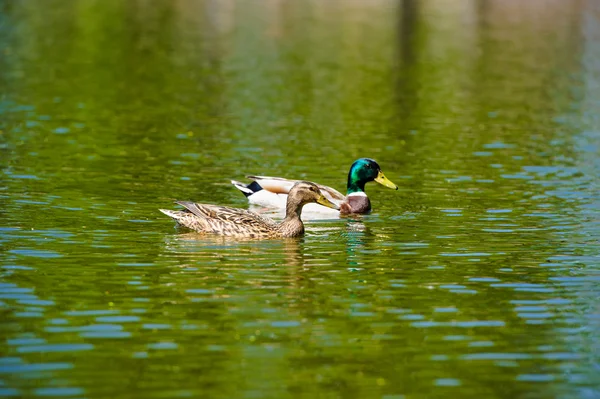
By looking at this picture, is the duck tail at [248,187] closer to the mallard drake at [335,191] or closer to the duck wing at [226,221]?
the mallard drake at [335,191]

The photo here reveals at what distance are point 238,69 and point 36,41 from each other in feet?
44.5

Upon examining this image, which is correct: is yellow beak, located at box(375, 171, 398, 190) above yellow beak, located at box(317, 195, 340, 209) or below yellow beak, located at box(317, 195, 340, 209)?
below

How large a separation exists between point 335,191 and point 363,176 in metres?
1.07

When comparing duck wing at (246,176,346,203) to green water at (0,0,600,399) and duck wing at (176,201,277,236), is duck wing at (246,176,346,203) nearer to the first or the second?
green water at (0,0,600,399)

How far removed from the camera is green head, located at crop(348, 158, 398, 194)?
2356 centimetres

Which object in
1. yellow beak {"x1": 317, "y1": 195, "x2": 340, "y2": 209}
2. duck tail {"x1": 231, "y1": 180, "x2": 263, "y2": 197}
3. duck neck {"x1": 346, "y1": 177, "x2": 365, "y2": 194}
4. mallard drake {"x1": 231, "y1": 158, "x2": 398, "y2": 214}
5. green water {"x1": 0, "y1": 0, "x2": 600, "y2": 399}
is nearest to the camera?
green water {"x1": 0, "y1": 0, "x2": 600, "y2": 399}

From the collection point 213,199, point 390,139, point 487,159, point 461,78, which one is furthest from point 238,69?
point 213,199

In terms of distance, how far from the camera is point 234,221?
19.4 m

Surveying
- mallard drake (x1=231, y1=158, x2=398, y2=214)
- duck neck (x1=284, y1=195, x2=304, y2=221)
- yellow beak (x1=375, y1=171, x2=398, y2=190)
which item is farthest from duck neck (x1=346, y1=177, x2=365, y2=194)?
duck neck (x1=284, y1=195, x2=304, y2=221)

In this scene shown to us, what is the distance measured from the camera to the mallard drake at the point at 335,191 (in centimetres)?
2264

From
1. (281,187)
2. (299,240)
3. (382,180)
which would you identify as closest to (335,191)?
(281,187)

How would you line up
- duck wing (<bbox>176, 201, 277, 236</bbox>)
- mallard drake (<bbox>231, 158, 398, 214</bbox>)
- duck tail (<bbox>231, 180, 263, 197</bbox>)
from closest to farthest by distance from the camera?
duck wing (<bbox>176, 201, 277, 236</bbox>) → mallard drake (<bbox>231, 158, 398, 214</bbox>) → duck tail (<bbox>231, 180, 263, 197</bbox>)

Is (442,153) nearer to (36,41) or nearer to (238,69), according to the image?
(238,69)

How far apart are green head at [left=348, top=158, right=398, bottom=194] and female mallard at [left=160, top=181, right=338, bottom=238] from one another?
357 cm
